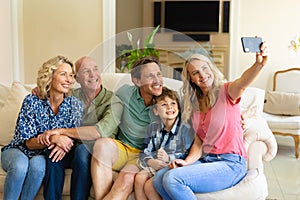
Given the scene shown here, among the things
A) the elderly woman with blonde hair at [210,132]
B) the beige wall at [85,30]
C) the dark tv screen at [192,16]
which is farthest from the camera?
the dark tv screen at [192,16]

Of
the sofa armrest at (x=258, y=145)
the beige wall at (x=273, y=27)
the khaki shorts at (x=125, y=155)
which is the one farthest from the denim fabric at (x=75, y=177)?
the beige wall at (x=273, y=27)

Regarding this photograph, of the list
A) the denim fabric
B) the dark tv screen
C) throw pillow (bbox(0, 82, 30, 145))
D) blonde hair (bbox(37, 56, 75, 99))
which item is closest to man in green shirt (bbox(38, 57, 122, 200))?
the denim fabric

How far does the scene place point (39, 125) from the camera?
7.43ft

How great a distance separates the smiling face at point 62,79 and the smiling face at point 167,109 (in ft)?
1.74

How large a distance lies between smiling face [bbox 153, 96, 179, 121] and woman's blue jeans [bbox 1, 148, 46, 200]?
66 centimetres

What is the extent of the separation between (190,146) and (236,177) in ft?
0.88

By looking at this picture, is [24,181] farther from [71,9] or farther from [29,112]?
[71,9]

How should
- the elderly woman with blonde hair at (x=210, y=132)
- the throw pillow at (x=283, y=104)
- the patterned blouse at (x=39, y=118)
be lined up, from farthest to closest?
the throw pillow at (x=283, y=104), the patterned blouse at (x=39, y=118), the elderly woman with blonde hair at (x=210, y=132)

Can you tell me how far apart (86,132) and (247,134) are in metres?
0.85

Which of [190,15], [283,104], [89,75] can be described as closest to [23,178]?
[89,75]

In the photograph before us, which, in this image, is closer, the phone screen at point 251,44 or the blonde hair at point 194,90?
the phone screen at point 251,44

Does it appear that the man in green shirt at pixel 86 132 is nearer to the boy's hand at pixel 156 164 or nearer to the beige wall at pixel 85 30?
the boy's hand at pixel 156 164

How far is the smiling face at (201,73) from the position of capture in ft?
6.95

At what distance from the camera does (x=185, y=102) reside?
2.13 m
